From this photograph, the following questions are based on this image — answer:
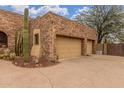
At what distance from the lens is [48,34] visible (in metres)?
10.5

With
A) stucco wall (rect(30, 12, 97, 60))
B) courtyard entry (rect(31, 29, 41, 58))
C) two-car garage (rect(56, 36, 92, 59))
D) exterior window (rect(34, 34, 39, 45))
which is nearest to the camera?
stucco wall (rect(30, 12, 97, 60))

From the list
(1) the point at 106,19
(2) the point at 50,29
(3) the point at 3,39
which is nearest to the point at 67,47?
(2) the point at 50,29

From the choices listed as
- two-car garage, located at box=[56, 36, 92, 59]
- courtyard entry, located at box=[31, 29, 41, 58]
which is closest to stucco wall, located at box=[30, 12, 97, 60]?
courtyard entry, located at box=[31, 29, 41, 58]

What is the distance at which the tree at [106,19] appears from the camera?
71.6 feet

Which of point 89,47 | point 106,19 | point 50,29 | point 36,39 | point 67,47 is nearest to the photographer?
point 50,29

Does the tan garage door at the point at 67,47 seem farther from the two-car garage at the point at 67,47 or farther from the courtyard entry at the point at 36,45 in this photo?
the courtyard entry at the point at 36,45

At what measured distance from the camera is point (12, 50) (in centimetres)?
1220

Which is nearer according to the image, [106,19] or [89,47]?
[89,47]

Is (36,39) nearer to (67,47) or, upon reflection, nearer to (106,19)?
(67,47)

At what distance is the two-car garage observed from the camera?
11484 millimetres

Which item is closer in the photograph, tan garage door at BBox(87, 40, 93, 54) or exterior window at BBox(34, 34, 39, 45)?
exterior window at BBox(34, 34, 39, 45)

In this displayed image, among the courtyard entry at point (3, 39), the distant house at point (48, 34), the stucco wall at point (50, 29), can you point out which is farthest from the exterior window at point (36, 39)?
the courtyard entry at point (3, 39)

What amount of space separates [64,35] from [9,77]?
6.60 metres

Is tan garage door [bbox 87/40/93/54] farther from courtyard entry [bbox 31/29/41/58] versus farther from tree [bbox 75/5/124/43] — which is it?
→ courtyard entry [bbox 31/29/41/58]
